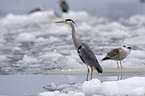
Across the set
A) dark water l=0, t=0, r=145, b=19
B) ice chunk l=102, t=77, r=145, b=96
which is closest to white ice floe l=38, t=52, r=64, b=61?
ice chunk l=102, t=77, r=145, b=96

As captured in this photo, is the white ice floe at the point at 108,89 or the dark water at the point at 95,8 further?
the dark water at the point at 95,8

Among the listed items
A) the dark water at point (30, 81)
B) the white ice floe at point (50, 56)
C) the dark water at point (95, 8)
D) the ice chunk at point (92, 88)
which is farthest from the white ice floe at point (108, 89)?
the dark water at point (95, 8)

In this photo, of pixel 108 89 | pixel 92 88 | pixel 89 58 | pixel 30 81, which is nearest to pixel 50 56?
pixel 30 81

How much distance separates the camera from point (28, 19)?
61.8ft

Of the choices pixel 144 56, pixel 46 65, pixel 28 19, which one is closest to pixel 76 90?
pixel 46 65

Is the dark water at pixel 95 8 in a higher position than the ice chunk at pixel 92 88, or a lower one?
higher

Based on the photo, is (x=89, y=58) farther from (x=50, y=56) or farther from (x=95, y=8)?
(x=95, y=8)

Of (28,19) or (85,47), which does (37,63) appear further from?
(28,19)

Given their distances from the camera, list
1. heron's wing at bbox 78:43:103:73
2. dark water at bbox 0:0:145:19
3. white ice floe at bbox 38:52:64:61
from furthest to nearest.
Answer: dark water at bbox 0:0:145:19, white ice floe at bbox 38:52:64:61, heron's wing at bbox 78:43:103:73

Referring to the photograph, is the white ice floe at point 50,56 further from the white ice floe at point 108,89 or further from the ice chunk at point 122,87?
the ice chunk at point 122,87

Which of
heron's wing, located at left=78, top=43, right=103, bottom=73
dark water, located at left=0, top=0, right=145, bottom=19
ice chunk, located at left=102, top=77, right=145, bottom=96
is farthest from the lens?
dark water, located at left=0, top=0, right=145, bottom=19

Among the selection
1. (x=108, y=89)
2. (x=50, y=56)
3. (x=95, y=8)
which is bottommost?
(x=108, y=89)

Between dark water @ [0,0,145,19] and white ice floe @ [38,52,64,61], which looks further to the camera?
dark water @ [0,0,145,19]

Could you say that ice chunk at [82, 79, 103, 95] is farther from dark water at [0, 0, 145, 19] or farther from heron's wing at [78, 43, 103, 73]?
dark water at [0, 0, 145, 19]
